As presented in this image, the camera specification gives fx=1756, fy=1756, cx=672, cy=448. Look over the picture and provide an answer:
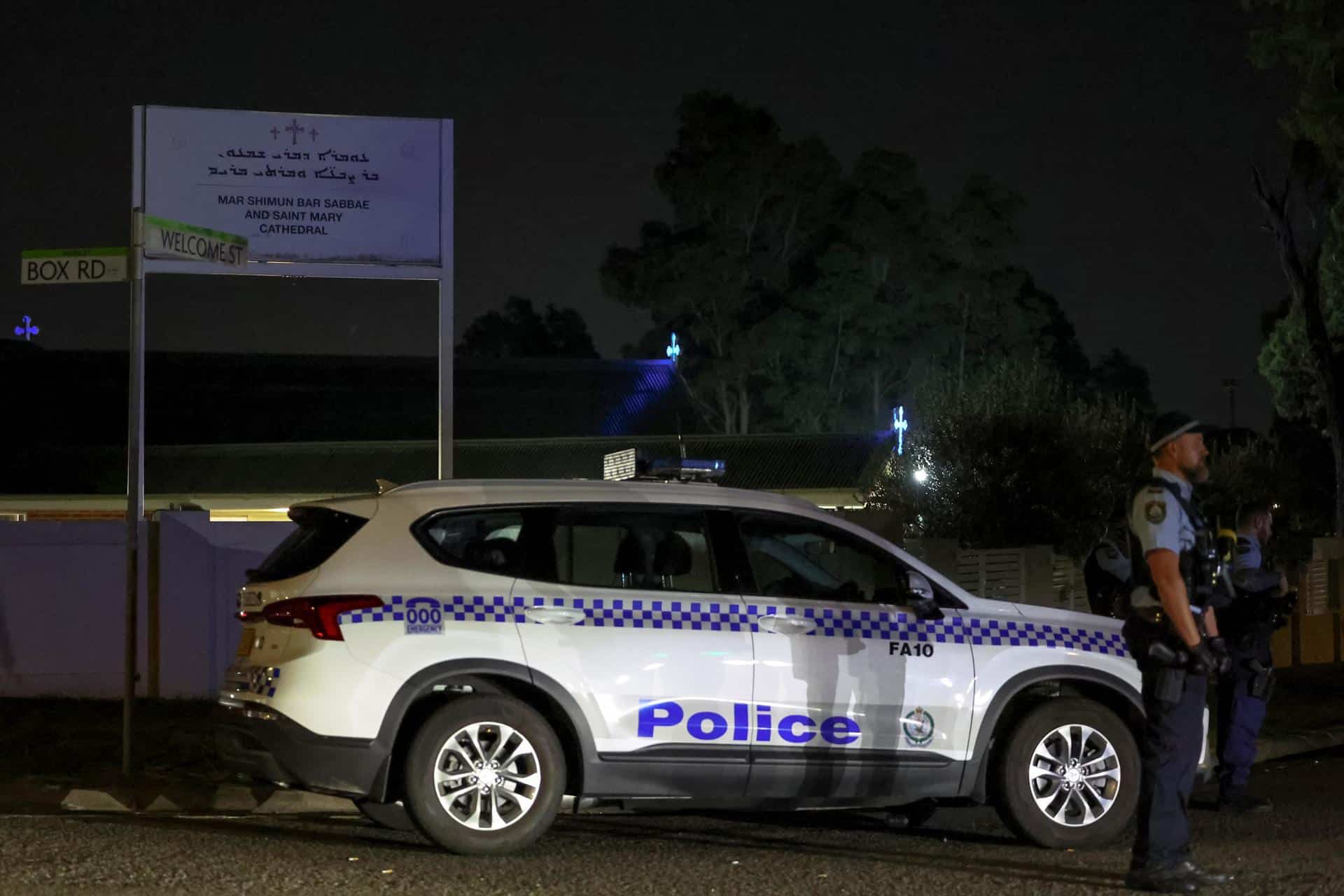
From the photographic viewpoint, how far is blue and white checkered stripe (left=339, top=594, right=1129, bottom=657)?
25.4ft

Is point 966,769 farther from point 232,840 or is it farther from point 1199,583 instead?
point 232,840

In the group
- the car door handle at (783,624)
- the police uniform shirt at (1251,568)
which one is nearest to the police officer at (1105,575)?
the police uniform shirt at (1251,568)

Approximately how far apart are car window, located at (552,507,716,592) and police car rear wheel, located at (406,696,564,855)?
736 mm

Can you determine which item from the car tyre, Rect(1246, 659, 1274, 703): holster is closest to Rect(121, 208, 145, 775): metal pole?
the car tyre

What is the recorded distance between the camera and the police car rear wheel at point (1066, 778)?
26.8 feet

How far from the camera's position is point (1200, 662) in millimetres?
6816

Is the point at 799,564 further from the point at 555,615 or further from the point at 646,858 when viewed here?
the point at 646,858

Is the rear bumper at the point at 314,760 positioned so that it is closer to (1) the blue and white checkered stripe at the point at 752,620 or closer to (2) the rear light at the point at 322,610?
(2) the rear light at the point at 322,610

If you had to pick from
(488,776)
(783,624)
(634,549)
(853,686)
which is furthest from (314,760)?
(853,686)

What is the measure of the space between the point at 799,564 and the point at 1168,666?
2.12 meters

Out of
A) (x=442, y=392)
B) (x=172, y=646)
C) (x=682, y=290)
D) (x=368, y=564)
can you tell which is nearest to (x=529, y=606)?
(x=368, y=564)

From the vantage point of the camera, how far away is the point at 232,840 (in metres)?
8.20

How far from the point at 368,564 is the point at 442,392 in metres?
8.71

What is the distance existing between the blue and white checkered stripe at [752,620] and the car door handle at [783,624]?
20 millimetres
